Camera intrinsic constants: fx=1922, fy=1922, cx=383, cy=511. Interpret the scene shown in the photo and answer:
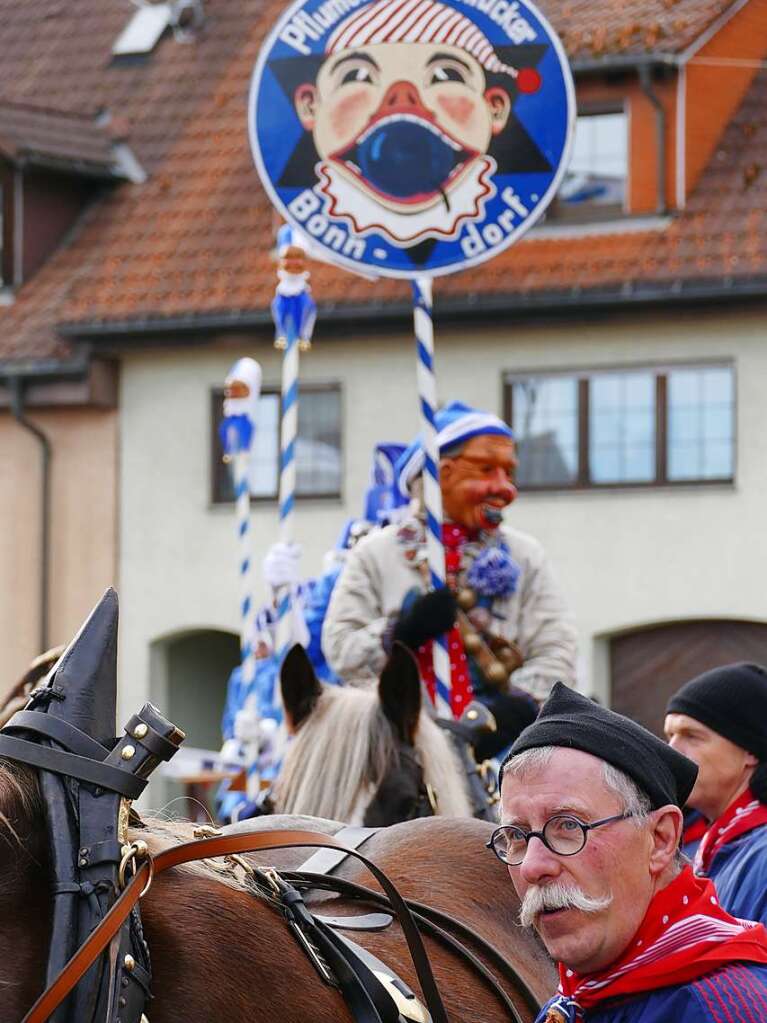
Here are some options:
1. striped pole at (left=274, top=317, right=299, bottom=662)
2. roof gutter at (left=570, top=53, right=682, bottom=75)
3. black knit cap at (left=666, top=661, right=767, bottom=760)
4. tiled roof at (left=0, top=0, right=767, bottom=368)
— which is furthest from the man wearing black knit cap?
roof gutter at (left=570, top=53, right=682, bottom=75)

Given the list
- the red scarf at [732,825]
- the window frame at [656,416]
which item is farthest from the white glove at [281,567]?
the window frame at [656,416]

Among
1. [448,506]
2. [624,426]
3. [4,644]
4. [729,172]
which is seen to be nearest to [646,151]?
[729,172]

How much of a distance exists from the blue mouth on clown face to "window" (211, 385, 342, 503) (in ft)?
43.8

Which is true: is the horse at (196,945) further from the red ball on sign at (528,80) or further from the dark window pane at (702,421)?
the dark window pane at (702,421)

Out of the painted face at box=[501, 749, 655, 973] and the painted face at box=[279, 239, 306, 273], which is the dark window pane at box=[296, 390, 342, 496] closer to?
the painted face at box=[279, 239, 306, 273]

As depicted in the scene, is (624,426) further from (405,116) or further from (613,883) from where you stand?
(613,883)

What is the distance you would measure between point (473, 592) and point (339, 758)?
186 cm

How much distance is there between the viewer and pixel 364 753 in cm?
423

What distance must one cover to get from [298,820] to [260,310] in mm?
16252

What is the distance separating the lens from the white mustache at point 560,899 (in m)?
2.44

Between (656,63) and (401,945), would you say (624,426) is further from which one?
(401,945)

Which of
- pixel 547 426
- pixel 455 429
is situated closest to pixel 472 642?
pixel 455 429

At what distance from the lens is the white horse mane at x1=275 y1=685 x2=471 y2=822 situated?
4.19 m

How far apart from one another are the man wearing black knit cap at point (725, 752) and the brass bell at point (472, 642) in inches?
56.6
